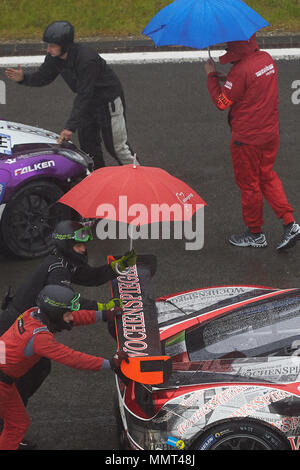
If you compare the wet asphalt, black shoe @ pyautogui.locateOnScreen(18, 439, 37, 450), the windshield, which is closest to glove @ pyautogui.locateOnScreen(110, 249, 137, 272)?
the windshield

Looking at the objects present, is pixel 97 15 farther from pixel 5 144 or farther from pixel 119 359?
pixel 119 359

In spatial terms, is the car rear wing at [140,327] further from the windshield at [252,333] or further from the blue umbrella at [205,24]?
the blue umbrella at [205,24]

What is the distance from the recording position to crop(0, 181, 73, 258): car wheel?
25.8 feet

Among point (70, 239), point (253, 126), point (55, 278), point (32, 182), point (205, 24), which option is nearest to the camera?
point (55, 278)

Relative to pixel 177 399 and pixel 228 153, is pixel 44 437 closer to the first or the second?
pixel 177 399

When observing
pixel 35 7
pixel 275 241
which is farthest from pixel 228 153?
pixel 35 7

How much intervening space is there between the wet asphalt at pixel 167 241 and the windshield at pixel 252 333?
1008mm

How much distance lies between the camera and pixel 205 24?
24.0 ft

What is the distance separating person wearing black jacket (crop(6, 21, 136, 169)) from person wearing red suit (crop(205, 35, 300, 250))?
1.20 meters

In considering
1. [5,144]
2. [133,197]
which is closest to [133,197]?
[133,197]

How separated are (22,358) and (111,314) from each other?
719 millimetres

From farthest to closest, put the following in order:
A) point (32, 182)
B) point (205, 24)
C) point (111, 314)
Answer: point (32, 182), point (205, 24), point (111, 314)

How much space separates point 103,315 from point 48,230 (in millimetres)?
2765

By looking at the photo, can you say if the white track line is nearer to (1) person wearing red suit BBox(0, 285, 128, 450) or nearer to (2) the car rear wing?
(2) the car rear wing
